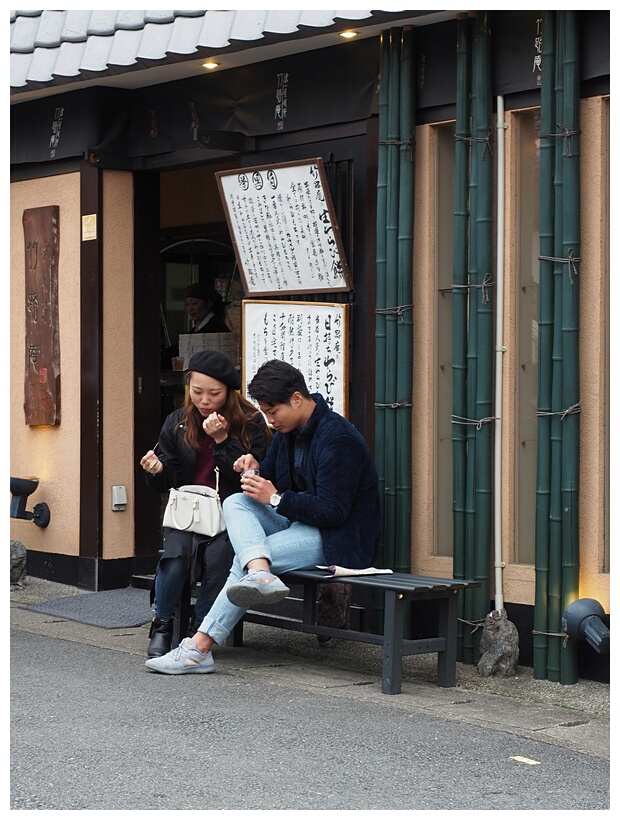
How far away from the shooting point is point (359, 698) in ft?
20.3

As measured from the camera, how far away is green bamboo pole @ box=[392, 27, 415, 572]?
24.1 feet

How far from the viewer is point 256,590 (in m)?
6.32

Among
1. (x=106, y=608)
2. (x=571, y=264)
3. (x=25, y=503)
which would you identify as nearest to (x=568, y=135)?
(x=571, y=264)

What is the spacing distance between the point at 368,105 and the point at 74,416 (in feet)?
10.8

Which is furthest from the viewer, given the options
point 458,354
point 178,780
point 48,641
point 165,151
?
point 165,151

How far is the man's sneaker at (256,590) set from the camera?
6.33 m

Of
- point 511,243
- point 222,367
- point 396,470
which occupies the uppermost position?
point 511,243

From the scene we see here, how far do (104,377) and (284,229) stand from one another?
2.01 m

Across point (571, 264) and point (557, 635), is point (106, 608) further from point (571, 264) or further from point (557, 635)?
point (571, 264)

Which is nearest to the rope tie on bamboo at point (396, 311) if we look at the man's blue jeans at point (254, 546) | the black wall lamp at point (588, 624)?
the man's blue jeans at point (254, 546)

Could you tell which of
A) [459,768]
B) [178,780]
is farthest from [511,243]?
[178,780]

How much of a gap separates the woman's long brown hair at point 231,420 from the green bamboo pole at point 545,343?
162cm

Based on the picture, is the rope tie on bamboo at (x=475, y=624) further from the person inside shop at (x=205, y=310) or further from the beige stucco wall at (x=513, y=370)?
the person inside shop at (x=205, y=310)

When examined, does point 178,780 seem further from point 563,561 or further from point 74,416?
point 74,416
